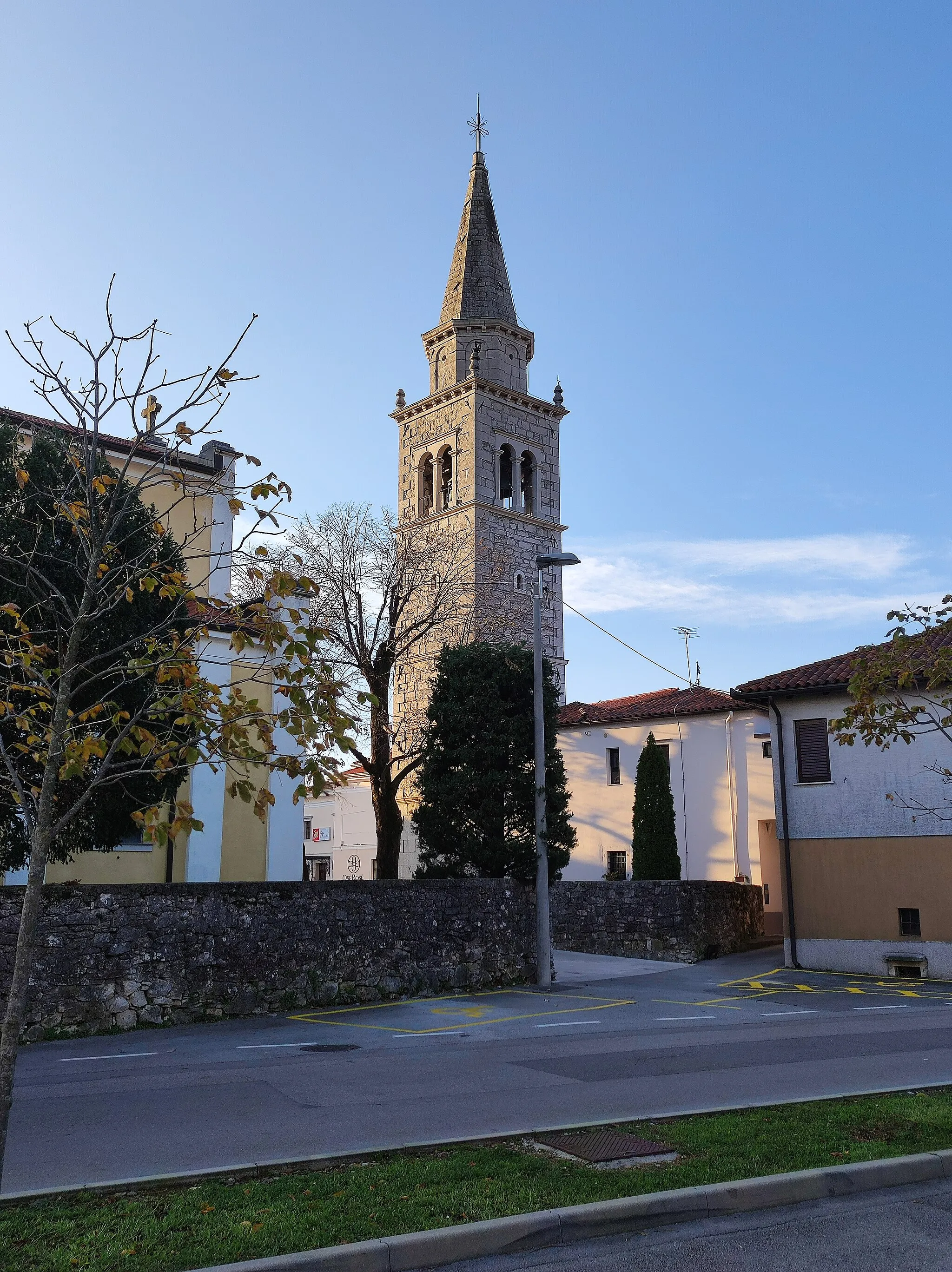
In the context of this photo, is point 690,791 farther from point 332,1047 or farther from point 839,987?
point 332,1047

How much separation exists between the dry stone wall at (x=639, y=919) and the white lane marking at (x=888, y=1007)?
7682mm

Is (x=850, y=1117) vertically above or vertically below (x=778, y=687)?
below

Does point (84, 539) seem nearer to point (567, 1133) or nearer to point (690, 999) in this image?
point (567, 1133)

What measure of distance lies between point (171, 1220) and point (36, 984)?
8992 millimetres

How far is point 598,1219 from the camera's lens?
5441 mm

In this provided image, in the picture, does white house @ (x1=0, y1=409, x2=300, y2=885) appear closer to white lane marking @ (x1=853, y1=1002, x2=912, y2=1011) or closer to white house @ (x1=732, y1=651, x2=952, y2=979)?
white lane marking @ (x1=853, y1=1002, x2=912, y2=1011)

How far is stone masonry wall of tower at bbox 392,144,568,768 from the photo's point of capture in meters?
49.5

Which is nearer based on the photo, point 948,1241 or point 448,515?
point 948,1241

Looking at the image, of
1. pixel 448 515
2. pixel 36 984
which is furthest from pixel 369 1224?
pixel 448 515

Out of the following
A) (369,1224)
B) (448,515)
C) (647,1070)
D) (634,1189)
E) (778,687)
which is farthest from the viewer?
(448,515)

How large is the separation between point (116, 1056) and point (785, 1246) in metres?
8.80

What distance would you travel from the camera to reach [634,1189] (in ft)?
19.0

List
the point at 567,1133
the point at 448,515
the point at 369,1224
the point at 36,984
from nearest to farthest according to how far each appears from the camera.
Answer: the point at 369,1224
the point at 567,1133
the point at 36,984
the point at 448,515

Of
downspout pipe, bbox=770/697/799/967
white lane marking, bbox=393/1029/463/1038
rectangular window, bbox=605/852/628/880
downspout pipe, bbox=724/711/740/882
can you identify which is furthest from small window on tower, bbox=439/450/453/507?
white lane marking, bbox=393/1029/463/1038
